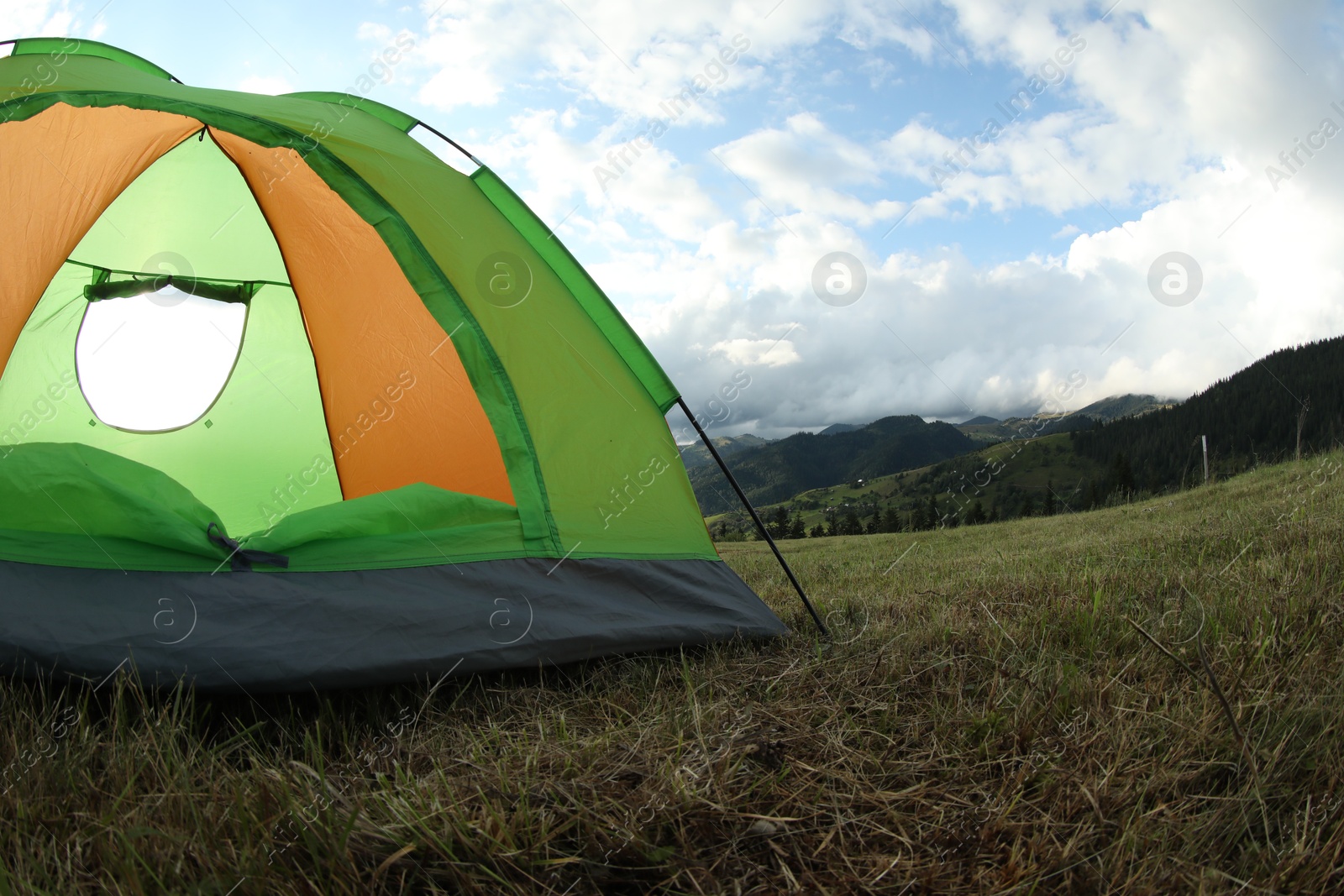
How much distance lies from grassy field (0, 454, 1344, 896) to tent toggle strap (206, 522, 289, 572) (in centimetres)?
49

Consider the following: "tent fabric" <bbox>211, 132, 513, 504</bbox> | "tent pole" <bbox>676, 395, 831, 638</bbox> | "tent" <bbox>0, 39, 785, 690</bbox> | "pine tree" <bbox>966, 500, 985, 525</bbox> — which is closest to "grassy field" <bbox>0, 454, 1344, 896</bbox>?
"tent" <bbox>0, 39, 785, 690</bbox>

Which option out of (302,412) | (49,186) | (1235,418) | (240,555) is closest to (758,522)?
(240,555)

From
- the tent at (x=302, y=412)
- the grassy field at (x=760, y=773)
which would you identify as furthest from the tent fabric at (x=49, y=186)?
the grassy field at (x=760, y=773)

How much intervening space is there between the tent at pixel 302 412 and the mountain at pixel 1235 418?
91972 mm

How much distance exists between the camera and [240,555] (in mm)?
2494

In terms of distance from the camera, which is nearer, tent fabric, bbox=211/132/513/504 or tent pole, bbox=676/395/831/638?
tent pole, bbox=676/395/831/638

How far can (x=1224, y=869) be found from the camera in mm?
1339

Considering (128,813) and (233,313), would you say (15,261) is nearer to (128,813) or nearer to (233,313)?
(233,313)

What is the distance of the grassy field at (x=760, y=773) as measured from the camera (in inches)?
51.9

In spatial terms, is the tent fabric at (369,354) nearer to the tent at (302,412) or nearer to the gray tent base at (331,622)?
the tent at (302,412)

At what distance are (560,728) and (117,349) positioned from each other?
4331mm

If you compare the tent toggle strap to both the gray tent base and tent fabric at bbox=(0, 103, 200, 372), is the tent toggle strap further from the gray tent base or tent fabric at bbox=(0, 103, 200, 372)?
tent fabric at bbox=(0, 103, 200, 372)

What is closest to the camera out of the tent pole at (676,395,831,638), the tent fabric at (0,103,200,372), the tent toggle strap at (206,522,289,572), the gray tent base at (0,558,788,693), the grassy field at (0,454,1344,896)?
the grassy field at (0,454,1344,896)

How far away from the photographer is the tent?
235 centimetres
